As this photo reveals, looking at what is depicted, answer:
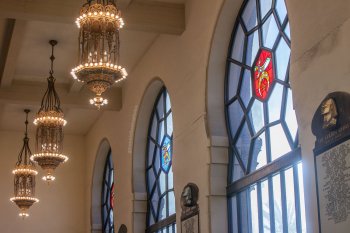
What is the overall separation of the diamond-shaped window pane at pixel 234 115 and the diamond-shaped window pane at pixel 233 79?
0.48 feet

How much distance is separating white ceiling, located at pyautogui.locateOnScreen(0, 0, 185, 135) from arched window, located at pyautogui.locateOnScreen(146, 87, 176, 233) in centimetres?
126

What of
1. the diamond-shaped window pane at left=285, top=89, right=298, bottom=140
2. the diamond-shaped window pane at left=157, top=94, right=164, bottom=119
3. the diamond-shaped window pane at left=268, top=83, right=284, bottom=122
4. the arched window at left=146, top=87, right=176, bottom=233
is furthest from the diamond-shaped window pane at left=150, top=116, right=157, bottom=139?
the diamond-shaped window pane at left=285, top=89, right=298, bottom=140

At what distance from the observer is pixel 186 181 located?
10.2 meters

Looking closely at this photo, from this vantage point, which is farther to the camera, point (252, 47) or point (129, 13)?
point (129, 13)

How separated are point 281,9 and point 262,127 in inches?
59.1

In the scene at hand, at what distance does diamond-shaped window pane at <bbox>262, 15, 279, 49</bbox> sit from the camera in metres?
8.42

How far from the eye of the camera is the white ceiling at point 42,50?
10.8 metres

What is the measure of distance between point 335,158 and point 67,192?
13.8 metres

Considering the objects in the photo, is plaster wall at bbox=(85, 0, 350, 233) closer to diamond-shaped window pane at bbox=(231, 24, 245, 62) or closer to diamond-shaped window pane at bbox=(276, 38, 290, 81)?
diamond-shaped window pane at bbox=(231, 24, 245, 62)

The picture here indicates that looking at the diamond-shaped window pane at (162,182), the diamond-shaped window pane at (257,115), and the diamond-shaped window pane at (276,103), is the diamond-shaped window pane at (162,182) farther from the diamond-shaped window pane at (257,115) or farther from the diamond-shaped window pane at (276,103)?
the diamond-shaped window pane at (276,103)

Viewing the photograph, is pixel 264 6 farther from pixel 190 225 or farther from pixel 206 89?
pixel 190 225

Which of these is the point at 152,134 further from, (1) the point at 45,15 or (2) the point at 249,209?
(2) the point at 249,209

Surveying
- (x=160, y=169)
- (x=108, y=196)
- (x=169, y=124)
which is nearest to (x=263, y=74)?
(x=169, y=124)

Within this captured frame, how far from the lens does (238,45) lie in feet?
31.2
